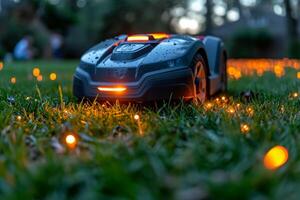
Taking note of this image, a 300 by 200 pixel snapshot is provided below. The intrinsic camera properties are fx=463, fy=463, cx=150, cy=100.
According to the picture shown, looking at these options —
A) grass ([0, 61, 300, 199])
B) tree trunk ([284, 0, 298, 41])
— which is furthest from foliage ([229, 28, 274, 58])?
grass ([0, 61, 300, 199])

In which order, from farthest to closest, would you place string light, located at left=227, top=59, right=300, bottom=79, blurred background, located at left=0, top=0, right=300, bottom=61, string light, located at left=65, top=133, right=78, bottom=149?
1. blurred background, located at left=0, top=0, right=300, bottom=61
2. string light, located at left=227, top=59, right=300, bottom=79
3. string light, located at left=65, top=133, right=78, bottom=149

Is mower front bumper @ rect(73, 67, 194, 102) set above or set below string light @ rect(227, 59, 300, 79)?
above

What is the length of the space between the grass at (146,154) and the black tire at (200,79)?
36cm

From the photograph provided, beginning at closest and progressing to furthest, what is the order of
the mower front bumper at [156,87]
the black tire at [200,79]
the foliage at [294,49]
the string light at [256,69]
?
the mower front bumper at [156,87], the black tire at [200,79], the string light at [256,69], the foliage at [294,49]

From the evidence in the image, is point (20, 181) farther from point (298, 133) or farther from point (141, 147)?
point (298, 133)

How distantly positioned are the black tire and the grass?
0.36 m

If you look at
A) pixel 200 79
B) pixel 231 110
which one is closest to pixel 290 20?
pixel 200 79

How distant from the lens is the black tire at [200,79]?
11.4ft

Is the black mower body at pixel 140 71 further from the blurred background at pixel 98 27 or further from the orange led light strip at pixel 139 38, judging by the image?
the blurred background at pixel 98 27

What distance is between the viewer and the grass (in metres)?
1.58

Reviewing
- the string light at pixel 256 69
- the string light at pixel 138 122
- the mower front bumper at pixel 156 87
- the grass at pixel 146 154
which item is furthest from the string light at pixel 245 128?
the string light at pixel 256 69

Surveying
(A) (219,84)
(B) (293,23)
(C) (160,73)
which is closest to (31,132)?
(C) (160,73)

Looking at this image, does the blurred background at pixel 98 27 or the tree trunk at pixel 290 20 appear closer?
the tree trunk at pixel 290 20

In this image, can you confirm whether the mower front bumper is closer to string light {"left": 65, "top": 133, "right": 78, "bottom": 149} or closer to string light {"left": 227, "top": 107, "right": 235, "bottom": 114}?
string light {"left": 227, "top": 107, "right": 235, "bottom": 114}
